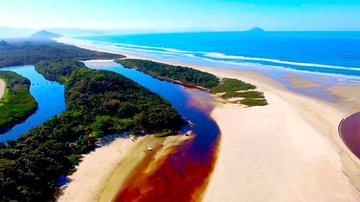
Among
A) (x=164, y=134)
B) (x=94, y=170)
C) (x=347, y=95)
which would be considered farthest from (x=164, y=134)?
(x=347, y=95)

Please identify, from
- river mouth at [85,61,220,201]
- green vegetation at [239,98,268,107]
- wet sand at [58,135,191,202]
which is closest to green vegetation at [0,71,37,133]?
wet sand at [58,135,191,202]

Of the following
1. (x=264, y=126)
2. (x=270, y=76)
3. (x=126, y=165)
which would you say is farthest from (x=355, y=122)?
(x=270, y=76)

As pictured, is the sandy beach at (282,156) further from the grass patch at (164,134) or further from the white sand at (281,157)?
the grass patch at (164,134)

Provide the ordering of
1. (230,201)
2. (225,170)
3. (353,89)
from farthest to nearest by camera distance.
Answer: (353,89) < (225,170) < (230,201)

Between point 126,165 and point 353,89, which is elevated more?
point 353,89

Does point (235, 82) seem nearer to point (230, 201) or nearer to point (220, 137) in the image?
point (220, 137)

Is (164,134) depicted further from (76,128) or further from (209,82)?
(209,82)
